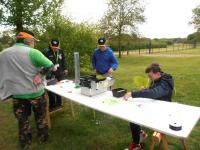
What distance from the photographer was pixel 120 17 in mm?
22562

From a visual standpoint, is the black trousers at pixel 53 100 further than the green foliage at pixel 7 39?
No

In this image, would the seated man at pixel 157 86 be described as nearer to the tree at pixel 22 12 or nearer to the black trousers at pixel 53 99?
the black trousers at pixel 53 99

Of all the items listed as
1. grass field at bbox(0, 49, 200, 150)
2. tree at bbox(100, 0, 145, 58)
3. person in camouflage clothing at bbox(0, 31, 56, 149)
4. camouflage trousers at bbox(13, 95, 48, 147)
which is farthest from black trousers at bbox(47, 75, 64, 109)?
tree at bbox(100, 0, 145, 58)

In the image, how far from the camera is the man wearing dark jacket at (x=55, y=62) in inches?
200

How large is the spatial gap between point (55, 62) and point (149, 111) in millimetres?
2976

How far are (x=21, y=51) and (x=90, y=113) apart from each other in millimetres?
2583

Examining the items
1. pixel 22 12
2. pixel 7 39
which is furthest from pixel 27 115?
pixel 7 39

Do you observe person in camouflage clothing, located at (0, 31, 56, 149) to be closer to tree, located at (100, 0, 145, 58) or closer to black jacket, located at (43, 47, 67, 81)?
black jacket, located at (43, 47, 67, 81)

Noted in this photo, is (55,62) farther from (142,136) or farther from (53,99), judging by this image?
(142,136)

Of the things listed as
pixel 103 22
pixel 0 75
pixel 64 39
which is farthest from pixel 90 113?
pixel 103 22

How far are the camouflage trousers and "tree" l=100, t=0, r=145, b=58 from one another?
63.5ft

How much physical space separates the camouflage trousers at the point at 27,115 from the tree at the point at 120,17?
63.5ft

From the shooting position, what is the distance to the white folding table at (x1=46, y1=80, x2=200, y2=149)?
2.38 meters

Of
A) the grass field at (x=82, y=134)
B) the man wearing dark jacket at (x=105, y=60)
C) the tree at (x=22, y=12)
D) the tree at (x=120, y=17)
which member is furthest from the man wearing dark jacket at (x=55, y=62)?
the tree at (x=120, y=17)
